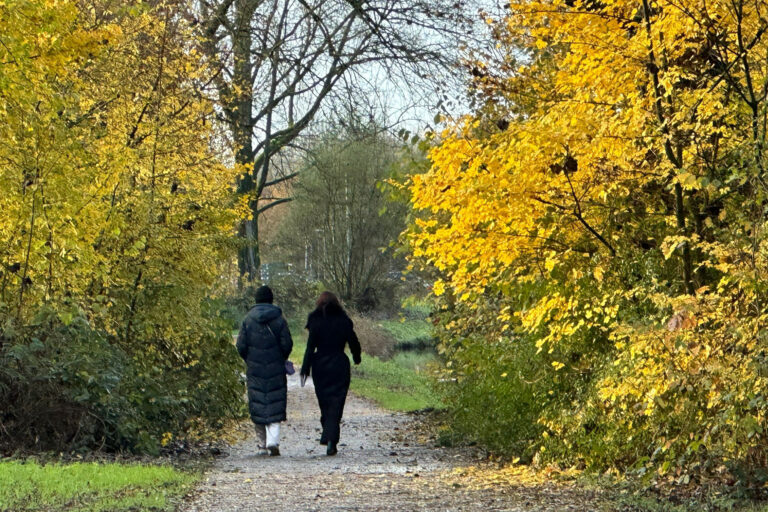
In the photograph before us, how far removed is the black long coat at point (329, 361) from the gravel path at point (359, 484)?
1.63 feet

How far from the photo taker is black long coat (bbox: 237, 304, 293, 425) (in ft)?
37.9

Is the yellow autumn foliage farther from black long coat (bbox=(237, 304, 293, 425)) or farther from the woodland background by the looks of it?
black long coat (bbox=(237, 304, 293, 425))

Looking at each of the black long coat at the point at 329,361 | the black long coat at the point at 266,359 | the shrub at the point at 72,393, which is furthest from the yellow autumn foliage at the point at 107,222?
the black long coat at the point at 329,361

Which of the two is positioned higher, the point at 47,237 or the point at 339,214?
the point at 339,214

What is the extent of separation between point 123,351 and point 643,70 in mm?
6387

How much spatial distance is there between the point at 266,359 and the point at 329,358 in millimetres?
735

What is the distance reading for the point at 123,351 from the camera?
35.8ft

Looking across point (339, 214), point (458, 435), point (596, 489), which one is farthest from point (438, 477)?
point (339, 214)

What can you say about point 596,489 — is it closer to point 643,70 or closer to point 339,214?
point 643,70

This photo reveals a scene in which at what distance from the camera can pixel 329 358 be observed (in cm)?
1170

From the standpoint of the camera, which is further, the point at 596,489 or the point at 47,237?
the point at 47,237

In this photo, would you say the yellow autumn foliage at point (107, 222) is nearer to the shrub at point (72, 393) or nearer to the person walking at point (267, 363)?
the shrub at point (72, 393)

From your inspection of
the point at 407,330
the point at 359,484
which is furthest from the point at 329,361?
the point at 407,330

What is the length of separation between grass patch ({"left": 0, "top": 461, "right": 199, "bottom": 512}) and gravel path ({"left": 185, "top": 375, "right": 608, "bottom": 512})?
0.27 m
